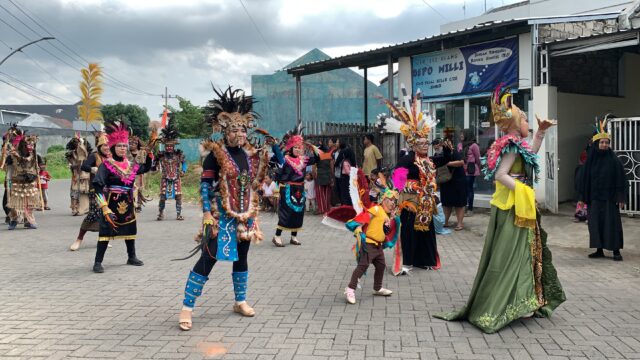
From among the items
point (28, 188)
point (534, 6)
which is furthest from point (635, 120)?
point (534, 6)

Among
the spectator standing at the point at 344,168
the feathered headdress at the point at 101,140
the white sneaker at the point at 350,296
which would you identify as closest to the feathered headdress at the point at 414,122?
the white sneaker at the point at 350,296

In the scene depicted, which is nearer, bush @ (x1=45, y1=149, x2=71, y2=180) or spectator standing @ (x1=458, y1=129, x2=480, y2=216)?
spectator standing @ (x1=458, y1=129, x2=480, y2=216)

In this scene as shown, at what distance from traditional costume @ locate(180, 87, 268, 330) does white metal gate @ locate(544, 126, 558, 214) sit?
814cm

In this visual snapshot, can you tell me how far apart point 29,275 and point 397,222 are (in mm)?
5051

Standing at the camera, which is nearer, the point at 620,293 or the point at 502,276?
the point at 502,276

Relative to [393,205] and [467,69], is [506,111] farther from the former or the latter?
[467,69]

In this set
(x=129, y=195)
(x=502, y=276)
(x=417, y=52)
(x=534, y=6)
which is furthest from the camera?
(x=534, y=6)

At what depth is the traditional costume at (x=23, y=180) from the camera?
11.8m

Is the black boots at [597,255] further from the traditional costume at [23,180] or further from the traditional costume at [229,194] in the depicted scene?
the traditional costume at [23,180]

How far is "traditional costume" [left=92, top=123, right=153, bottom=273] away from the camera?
754cm

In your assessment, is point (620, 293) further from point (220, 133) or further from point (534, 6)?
point (534, 6)

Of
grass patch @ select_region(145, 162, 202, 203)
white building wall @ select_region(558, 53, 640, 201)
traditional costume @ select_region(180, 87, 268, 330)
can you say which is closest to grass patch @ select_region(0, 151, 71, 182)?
grass patch @ select_region(145, 162, 202, 203)

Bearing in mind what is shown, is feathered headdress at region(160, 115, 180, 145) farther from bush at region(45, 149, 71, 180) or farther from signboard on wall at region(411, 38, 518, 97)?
bush at region(45, 149, 71, 180)

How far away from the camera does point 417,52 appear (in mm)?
14359
